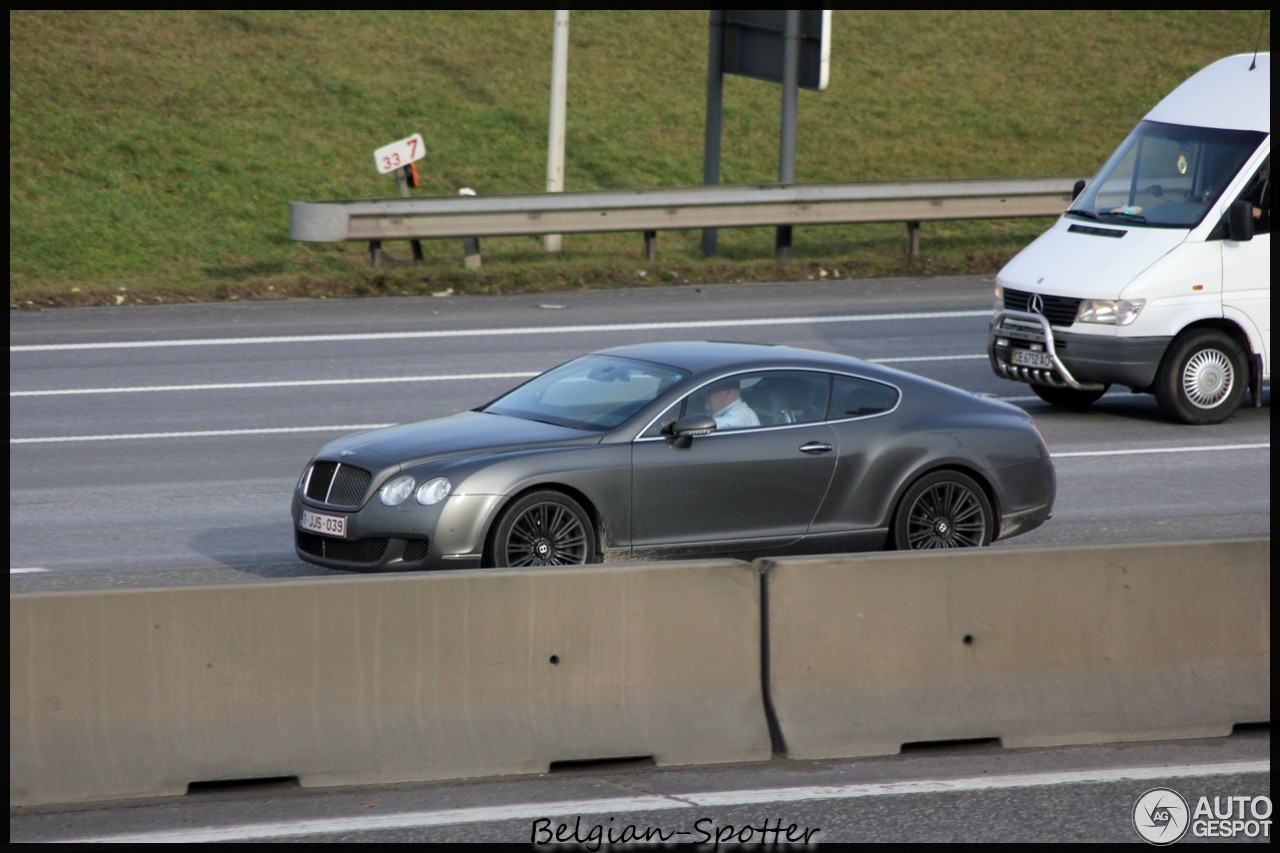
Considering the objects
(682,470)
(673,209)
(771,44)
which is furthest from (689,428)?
(771,44)

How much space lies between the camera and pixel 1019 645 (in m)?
7.46

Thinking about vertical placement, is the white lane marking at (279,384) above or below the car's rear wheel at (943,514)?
above

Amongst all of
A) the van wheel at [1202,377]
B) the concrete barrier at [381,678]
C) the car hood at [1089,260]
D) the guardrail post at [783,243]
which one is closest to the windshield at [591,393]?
the concrete barrier at [381,678]

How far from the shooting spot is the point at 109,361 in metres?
17.7

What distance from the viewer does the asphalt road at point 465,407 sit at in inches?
256

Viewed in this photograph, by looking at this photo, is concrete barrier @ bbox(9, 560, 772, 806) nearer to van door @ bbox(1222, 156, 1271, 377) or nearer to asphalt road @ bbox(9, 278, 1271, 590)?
asphalt road @ bbox(9, 278, 1271, 590)

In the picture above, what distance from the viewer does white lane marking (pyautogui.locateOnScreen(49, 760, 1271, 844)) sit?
6328mm

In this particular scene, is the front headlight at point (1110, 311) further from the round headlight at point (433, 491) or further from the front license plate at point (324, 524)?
the front license plate at point (324, 524)

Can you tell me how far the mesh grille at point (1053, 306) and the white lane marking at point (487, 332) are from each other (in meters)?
4.54

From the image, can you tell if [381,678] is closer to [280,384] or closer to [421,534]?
[421,534]

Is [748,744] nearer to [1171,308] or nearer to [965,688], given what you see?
[965,688]

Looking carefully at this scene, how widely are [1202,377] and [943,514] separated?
5.46m

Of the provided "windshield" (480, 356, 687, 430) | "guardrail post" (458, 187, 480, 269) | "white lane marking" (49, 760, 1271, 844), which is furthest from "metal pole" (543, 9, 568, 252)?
"white lane marking" (49, 760, 1271, 844)

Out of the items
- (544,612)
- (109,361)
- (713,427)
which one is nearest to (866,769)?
(544,612)
